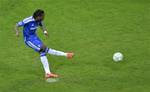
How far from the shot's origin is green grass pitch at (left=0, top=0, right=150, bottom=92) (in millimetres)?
15258

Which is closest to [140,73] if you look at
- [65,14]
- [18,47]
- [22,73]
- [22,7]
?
[22,73]

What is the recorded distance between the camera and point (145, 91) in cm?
1447

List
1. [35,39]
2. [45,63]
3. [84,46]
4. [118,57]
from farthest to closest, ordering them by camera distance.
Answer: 1. [84,46]
2. [118,57]
3. [35,39]
4. [45,63]

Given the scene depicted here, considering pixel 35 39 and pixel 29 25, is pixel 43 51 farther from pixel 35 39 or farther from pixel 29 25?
pixel 29 25

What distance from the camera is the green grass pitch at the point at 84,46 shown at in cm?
1526

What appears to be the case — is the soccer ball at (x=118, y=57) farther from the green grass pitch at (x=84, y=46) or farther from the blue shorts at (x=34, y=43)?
the blue shorts at (x=34, y=43)

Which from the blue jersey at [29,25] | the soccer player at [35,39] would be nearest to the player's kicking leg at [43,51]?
the soccer player at [35,39]

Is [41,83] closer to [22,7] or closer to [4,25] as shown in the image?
[4,25]

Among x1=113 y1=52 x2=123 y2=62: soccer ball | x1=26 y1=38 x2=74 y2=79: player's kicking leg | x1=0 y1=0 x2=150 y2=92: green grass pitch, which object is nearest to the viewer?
x1=0 y1=0 x2=150 y2=92: green grass pitch

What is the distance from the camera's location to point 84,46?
18625 mm

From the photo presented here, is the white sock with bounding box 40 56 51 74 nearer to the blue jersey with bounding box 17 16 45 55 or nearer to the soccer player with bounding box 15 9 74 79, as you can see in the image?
the soccer player with bounding box 15 9 74 79

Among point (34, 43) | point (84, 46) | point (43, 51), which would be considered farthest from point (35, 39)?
point (84, 46)

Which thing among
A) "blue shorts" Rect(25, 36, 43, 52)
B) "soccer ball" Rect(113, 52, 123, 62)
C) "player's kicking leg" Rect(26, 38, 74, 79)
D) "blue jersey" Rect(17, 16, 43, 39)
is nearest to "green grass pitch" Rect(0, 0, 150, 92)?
"soccer ball" Rect(113, 52, 123, 62)

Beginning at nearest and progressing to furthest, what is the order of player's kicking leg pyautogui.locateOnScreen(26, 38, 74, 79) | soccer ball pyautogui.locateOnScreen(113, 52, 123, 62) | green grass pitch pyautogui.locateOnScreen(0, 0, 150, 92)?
green grass pitch pyautogui.locateOnScreen(0, 0, 150, 92)
player's kicking leg pyautogui.locateOnScreen(26, 38, 74, 79)
soccer ball pyautogui.locateOnScreen(113, 52, 123, 62)
